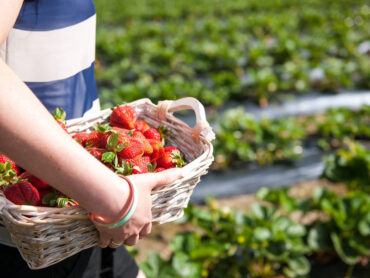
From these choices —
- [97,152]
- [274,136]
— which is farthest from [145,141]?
[274,136]

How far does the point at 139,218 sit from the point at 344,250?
185 cm

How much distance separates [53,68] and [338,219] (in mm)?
1902

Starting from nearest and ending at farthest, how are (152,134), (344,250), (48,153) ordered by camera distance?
1. (48,153)
2. (152,134)
3. (344,250)

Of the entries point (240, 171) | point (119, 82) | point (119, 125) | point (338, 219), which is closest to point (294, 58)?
point (119, 82)

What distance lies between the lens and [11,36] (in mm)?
1201

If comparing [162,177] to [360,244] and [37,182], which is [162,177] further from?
[360,244]

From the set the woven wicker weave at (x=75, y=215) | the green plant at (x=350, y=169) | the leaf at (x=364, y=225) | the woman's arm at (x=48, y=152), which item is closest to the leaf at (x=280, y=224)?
the leaf at (x=364, y=225)

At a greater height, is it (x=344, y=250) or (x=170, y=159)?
(x=170, y=159)

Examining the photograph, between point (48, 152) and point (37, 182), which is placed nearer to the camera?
point (48, 152)

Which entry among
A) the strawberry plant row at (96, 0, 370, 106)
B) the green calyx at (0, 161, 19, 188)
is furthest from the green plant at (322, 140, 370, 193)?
the green calyx at (0, 161, 19, 188)

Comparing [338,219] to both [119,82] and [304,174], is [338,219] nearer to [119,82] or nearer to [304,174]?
[304,174]

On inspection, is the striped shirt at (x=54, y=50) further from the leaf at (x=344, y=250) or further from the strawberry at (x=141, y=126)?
the leaf at (x=344, y=250)

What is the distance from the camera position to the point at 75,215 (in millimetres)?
956

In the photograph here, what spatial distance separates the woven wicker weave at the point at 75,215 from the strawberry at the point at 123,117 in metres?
0.08
